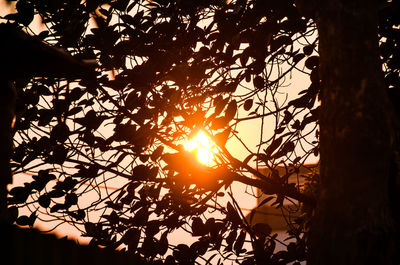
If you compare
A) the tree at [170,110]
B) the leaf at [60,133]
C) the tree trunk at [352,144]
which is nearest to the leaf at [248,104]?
the tree at [170,110]

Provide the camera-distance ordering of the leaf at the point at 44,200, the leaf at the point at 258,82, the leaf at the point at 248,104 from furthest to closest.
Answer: the leaf at the point at 248,104 < the leaf at the point at 258,82 < the leaf at the point at 44,200

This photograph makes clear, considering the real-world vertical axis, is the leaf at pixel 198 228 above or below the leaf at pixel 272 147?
below

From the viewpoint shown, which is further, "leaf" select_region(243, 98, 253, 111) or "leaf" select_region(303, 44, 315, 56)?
"leaf" select_region(243, 98, 253, 111)

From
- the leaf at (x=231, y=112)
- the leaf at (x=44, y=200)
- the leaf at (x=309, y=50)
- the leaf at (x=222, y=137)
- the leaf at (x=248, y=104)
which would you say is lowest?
the leaf at (x=44, y=200)

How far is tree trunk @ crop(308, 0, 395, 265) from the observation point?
6.27 ft

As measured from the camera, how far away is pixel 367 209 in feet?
6.31

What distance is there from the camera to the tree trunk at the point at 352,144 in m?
1.91

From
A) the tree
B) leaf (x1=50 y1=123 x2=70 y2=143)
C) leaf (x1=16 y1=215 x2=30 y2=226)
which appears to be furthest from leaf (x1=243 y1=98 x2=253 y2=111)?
leaf (x1=16 y1=215 x2=30 y2=226)

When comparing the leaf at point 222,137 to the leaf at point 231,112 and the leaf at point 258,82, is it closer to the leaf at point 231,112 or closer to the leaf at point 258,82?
the leaf at point 231,112

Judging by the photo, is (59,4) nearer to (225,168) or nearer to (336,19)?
(225,168)

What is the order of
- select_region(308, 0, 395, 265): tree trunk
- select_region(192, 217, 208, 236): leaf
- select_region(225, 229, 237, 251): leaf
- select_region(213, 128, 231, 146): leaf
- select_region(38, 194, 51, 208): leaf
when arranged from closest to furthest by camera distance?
select_region(308, 0, 395, 265): tree trunk
select_region(213, 128, 231, 146): leaf
select_region(192, 217, 208, 236): leaf
select_region(38, 194, 51, 208): leaf
select_region(225, 229, 237, 251): leaf

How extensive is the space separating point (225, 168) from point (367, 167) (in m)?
1.65

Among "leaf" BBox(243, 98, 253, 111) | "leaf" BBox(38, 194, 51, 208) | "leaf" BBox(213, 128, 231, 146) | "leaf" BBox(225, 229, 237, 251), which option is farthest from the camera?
"leaf" BBox(243, 98, 253, 111)

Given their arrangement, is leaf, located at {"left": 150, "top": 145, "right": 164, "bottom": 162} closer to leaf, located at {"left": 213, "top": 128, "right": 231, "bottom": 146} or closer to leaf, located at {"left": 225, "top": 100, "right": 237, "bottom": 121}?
leaf, located at {"left": 213, "top": 128, "right": 231, "bottom": 146}
